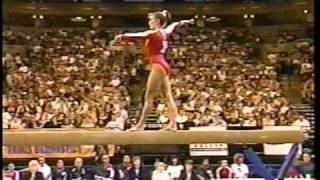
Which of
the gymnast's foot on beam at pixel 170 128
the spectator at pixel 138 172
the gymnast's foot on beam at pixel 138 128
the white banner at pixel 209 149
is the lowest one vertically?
the spectator at pixel 138 172

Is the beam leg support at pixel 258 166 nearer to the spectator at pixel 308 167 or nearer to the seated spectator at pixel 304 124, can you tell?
the seated spectator at pixel 304 124

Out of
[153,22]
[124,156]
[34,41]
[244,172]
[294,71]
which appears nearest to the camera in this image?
[153,22]

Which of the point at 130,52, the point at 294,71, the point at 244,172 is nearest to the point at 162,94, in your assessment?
the point at 244,172

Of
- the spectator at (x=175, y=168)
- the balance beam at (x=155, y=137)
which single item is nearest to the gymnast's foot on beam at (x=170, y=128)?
the balance beam at (x=155, y=137)

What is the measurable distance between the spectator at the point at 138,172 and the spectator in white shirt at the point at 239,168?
1.42 feet

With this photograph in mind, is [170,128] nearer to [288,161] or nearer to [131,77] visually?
[288,161]

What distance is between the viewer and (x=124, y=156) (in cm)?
290

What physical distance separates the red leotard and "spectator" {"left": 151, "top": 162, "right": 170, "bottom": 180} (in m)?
0.82

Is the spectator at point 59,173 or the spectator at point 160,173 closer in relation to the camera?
the spectator at point 59,173

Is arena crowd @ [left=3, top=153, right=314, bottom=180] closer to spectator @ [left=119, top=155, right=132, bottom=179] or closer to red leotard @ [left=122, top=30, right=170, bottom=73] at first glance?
spectator @ [left=119, top=155, right=132, bottom=179]

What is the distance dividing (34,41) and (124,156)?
3.30 feet

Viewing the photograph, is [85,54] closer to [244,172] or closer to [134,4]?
[134,4]

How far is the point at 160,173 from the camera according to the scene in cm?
307

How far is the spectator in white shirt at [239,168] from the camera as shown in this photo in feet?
8.78
